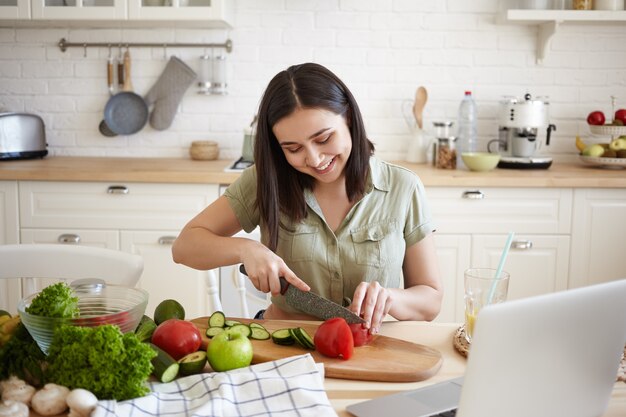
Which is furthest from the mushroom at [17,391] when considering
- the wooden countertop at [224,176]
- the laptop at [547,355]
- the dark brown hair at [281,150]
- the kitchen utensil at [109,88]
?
the kitchen utensil at [109,88]

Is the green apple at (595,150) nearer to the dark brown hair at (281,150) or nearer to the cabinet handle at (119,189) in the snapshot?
the dark brown hair at (281,150)

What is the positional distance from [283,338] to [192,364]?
20cm

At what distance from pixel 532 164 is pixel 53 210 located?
2.20m

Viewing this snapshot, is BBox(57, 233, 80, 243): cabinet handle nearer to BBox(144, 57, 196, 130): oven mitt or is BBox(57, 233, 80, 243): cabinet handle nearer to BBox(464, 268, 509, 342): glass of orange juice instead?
BBox(144, 57, 196, 130): oven mitt

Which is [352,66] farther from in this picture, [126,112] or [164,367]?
[164,367]

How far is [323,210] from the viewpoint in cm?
182

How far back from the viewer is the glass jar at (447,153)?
329 centimetres

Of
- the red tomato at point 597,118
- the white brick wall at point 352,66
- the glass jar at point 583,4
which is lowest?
the red tomato at point 597,118

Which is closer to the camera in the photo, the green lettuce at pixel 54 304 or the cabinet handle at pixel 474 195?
the green lettuce at pixel 54 304

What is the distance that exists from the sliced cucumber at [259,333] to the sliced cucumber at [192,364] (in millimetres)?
157

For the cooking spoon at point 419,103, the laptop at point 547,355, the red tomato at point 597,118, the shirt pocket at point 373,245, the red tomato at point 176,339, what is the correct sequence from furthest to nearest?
the cooking spoon at point 419,103 → the red tomato at point 597,118 → the shirt pocket at point 373,245 → the red tomato at point 176,339 → the laptop at point 547,355

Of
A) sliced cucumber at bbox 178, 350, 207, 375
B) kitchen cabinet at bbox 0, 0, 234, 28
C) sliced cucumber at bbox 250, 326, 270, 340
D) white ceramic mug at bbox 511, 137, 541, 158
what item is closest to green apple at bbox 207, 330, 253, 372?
sliced cucumber at bbox 178, 350, 207, 375

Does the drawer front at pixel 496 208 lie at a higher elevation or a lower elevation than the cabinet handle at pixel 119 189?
lower

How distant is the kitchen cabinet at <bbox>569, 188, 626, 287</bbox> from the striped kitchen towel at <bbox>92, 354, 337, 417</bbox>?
2.22 metres
